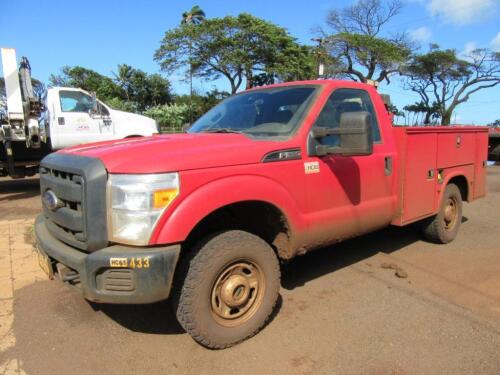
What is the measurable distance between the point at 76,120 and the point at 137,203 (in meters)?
9.08

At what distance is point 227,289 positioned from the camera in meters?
3.06

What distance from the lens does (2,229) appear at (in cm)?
641

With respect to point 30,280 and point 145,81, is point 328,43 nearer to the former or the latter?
point 145,81

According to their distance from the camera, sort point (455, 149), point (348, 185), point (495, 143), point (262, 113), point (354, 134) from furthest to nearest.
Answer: point (495, 143), point (455, 149), point (262, 113), point (348, 185), point (354, 134)

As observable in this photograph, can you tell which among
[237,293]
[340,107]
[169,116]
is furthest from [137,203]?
[169,116]

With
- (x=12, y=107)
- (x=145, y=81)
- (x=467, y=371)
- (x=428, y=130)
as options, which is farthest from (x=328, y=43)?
(x=467, y=371)

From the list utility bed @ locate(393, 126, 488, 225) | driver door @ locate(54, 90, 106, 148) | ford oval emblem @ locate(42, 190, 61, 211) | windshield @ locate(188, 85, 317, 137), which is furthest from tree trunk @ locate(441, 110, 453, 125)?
ford oval emblem @ locate(42, 190, 61, 211)

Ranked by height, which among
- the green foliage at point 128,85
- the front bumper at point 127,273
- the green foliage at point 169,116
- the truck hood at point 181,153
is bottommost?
the front bumper at point 127,273

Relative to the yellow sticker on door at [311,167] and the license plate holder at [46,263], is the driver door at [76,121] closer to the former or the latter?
the license plate holder at [46,263]

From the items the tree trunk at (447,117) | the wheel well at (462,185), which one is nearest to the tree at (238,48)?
the tree trunk at (447,117)

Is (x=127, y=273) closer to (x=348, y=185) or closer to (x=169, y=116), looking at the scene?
(x=348, y=185)

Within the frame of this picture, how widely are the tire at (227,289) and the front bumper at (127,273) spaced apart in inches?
8.9

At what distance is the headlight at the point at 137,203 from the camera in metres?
2.62

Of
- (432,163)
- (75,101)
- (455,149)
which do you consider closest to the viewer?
(432,163)
